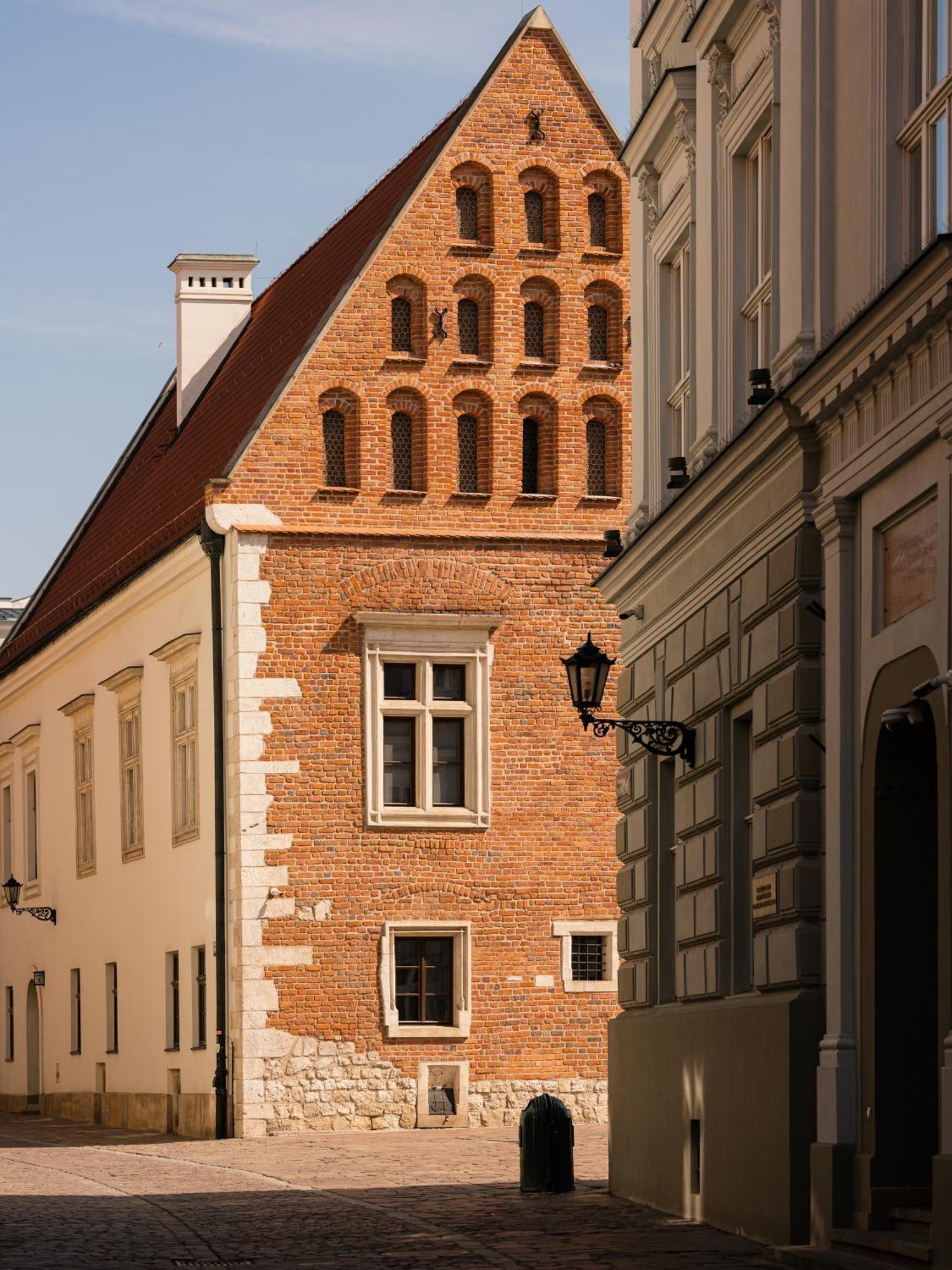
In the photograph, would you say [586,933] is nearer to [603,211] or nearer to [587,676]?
Result: [603,211]

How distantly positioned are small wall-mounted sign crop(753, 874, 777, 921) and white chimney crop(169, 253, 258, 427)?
77.3 feet

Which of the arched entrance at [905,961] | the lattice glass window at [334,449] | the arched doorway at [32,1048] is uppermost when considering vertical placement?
the lattice glass window at [334,449]

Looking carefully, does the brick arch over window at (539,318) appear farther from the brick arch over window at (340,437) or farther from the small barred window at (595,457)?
the brick arch over window at (340,437)

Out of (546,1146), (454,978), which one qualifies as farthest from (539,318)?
(546,1146)

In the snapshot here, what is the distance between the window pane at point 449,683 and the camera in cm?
2858

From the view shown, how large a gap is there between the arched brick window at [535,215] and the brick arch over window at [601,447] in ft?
7.03

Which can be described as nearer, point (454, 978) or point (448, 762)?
point (454, 978)

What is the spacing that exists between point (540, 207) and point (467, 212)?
97 cm

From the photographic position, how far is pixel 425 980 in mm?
27938

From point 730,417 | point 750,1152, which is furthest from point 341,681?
point 750,1152

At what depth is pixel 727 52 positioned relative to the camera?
1580 centimetres

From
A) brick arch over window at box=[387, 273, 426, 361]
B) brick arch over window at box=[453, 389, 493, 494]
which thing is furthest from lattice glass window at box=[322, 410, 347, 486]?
brick arch over window at box=[453, 389, 493, 494]

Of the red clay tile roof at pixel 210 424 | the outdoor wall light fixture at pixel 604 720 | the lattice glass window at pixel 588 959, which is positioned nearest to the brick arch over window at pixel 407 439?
the red clay tile roof at pixel 210 424

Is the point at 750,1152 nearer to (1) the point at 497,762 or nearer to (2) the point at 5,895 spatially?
(1) the point at 497,762
